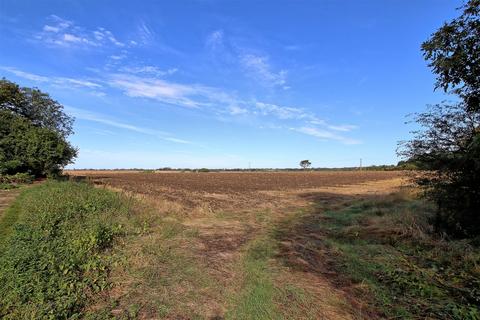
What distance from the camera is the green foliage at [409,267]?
409 cm

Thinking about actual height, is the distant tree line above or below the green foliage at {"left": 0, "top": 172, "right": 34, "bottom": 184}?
above

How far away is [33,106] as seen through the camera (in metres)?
25.5

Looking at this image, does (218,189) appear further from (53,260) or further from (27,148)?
(53,260)

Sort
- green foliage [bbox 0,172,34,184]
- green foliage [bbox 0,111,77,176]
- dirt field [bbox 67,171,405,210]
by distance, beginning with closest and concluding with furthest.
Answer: dirt field [bbox 67,171,405,210] → green foliage [bbox 0,172,34,184] → green foliage [bbox 0,111,77,176]

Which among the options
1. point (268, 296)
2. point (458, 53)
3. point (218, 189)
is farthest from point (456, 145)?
point (218, 189)

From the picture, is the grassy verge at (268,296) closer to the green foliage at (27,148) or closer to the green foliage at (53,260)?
the green foliage at (53,260)

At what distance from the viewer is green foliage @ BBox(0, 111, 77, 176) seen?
1923cm

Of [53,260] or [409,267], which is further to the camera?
[409,267]

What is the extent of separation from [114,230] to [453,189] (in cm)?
805

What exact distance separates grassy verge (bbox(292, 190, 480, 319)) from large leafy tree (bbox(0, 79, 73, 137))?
84.8 feet

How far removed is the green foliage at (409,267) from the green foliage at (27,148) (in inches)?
743

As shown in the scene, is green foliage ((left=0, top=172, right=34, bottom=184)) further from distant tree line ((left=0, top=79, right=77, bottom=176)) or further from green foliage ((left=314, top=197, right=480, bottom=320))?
green foliage ((left=314, top=197, right=480, bottom=320))

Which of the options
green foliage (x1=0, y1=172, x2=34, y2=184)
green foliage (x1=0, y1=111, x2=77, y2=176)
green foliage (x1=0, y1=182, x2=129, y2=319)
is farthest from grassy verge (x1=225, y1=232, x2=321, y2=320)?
green foliage (x1=0, y1=111, x2=77, y2=176)

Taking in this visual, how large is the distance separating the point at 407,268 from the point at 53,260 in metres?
6.10
